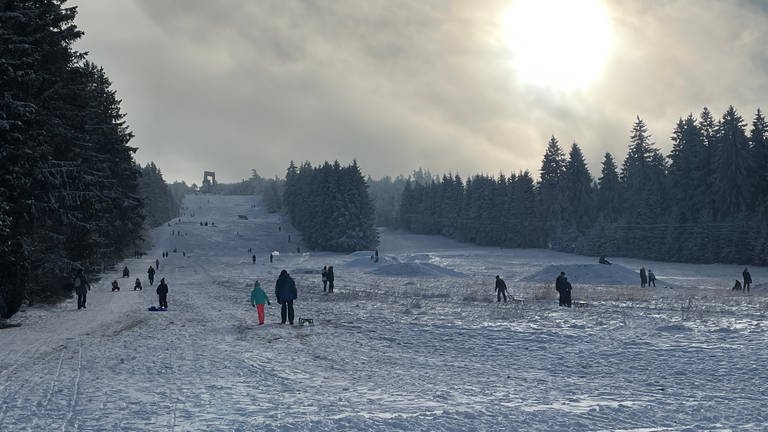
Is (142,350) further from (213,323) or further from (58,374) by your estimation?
(213,323)

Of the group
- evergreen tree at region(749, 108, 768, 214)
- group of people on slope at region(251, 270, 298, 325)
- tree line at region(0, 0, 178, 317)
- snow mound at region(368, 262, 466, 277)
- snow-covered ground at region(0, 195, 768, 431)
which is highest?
evergreen tree at region(749, 108, 768, 214)

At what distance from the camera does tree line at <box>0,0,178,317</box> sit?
15430 millimetres

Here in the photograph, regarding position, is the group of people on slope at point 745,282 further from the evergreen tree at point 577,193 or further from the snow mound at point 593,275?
the evergreen tree at point 577,193

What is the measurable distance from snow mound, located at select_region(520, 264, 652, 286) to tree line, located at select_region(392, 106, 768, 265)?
2523 cm

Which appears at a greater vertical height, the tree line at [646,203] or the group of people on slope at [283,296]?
the tree line at [646,203]

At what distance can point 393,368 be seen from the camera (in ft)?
35.1

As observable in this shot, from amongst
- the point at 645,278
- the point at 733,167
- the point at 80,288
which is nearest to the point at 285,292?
the point at 80,288

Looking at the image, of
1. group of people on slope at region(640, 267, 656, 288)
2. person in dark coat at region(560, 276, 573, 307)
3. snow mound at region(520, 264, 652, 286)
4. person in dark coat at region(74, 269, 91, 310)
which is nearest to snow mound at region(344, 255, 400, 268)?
snow mound at region(520, 264, 652, 286)

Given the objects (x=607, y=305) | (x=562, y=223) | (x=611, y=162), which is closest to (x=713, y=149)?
(x=611, y=162)

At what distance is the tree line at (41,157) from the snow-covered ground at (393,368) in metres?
2.25

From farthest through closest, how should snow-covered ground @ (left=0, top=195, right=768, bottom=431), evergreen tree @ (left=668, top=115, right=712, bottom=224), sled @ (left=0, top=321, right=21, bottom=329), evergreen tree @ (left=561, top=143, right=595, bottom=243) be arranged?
evergreen tree @ (left=561, top=143, right=595, bottom=243) → evergreen tree @ (left=668, top=115, right=712, bottom=224) → sled @ (left=0, top=321, right=21, bottom=329) → snow-covered ground @ (left=0, top=195, right=768, bottom=431)

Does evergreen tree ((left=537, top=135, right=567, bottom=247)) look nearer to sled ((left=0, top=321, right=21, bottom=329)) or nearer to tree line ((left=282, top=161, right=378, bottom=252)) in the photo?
tree line ((left=282, top=161, right=378, bottom=252))

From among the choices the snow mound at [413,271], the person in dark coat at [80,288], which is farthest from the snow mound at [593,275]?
the person in dark coat at [80,288]

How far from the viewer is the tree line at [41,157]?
15.4 metres
